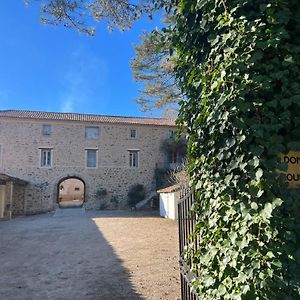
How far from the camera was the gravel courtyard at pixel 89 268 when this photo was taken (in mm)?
4762

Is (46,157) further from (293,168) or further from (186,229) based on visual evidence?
(293,168)

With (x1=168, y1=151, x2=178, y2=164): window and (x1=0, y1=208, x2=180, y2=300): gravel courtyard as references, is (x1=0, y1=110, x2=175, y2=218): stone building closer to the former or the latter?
(x1=168, y1=151, x2=178, y2=164): window

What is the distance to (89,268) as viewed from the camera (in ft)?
20.9

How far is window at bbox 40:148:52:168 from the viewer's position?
82.4ft

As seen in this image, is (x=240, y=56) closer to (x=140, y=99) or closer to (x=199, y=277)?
(x=199, y=277)

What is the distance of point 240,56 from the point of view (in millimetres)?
1891

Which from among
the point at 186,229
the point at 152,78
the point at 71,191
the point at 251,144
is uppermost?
the point at 152,78

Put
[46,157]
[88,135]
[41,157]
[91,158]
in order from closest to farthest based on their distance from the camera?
[41,157], [46,157], [91,158], [88,135]

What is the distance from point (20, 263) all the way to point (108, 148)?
1969cm

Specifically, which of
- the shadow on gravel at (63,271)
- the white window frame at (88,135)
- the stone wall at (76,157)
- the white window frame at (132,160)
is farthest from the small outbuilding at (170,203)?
the white window frame at (88,135)

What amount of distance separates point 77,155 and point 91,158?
4.00ft

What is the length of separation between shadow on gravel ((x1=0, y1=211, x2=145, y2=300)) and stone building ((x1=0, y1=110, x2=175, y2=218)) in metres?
14.9

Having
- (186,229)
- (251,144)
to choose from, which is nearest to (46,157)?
(186,229)

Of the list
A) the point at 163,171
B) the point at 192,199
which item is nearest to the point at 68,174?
the point at 163,171
